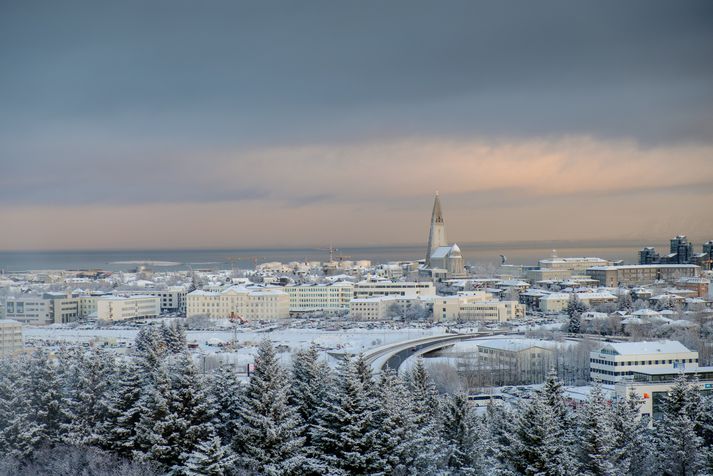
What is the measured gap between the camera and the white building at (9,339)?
12.7 m

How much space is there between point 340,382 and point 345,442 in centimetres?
68

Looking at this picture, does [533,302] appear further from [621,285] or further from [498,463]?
[498,463]

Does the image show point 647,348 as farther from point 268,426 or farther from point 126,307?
point 126,307

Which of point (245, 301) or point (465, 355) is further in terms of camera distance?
point (245, 301)

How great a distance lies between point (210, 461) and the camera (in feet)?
26.6

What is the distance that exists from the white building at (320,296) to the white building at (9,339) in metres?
27.4

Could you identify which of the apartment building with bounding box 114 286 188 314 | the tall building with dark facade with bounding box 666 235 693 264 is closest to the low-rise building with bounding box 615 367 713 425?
the apartment building with bounding box 114 286 188 314

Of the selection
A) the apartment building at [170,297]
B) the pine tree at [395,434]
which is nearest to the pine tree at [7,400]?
the pine tree at [395,434]

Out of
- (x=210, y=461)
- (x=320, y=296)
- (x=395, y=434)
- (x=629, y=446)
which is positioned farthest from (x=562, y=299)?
(x=210, y=461)

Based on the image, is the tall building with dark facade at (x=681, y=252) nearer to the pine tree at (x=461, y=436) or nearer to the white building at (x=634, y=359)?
the white building at (x=634, y=359)

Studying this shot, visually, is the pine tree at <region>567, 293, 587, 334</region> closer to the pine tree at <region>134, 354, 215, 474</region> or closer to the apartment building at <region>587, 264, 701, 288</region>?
the apartment building at <region>587, 264, 701, 288</region>

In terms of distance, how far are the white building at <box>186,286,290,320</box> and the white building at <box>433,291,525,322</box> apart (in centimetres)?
786

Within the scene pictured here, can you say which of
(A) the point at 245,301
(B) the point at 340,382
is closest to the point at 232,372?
(B) the point at 340,382

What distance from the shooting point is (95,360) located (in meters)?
10.2
